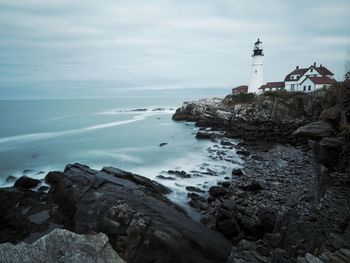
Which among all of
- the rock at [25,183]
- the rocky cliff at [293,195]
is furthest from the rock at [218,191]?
the rock at [25,183]

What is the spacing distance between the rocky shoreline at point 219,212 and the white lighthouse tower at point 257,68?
39532 millimetres

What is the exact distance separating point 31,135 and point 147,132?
1753 cm

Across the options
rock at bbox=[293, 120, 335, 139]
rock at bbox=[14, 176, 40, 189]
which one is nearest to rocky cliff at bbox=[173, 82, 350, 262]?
rock at bbox=[293, 120, 335, 139]

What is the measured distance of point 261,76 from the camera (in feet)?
192

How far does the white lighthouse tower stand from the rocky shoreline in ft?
130

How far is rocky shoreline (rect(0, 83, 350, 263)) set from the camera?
284 inches

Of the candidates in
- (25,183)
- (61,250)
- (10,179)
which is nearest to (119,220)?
(61,250)

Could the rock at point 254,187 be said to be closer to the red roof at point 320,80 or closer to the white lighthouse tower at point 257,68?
the red roof at point 320,80

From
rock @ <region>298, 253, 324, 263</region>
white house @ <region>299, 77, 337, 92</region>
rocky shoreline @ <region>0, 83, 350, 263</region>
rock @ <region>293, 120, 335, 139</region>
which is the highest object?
white house @ <region>299, 77, 337, 92</region>

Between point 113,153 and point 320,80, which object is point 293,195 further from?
point 320,80

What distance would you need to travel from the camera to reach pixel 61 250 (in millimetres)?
4066

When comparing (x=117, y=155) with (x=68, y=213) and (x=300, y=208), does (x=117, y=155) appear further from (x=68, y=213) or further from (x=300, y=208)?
(x=300, y=208)

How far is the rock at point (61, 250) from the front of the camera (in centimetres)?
396

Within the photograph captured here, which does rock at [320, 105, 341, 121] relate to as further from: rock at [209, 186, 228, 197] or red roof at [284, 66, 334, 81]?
red roof at [284, 66, 334, 81]
